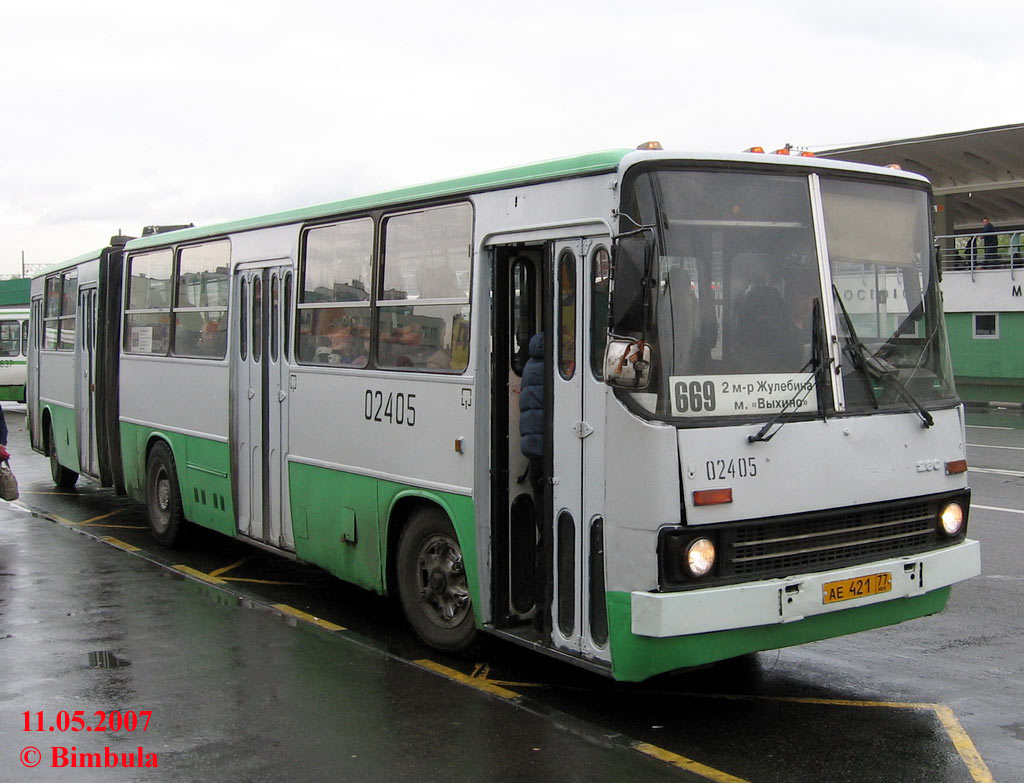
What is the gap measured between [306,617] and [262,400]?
1911 millimetres

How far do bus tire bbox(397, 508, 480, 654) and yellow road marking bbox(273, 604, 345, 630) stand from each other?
81cm

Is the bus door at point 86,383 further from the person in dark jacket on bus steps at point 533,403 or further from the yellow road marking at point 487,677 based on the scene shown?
the person in dark jacket on bus steps at point 533,403

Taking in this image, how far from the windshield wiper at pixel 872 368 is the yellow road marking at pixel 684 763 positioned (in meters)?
2.08

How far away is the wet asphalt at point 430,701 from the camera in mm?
5543

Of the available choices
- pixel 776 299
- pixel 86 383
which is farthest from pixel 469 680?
pixel 86 383

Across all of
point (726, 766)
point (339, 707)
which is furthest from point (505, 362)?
point (726, 766)

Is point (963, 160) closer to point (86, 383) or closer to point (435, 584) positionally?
point (86, 383)

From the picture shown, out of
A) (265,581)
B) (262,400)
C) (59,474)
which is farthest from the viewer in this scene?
(59,474)

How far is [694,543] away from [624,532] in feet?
1.14

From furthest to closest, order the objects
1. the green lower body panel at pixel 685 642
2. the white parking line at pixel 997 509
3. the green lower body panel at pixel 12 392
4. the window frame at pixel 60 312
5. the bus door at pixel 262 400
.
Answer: the green lower body panel at pixel 12 392, the window frame at pixel 60 312, the white parking line at pixel 997 509, the bus door at pixel 262 400, the green lower body panel at pixel 685 642

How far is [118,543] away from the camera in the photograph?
38.9 feet

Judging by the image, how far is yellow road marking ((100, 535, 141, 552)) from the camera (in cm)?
1154

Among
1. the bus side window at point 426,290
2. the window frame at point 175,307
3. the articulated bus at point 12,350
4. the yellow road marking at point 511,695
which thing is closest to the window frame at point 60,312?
the window frame at point 175,307

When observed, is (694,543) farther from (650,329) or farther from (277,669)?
(277,669)
